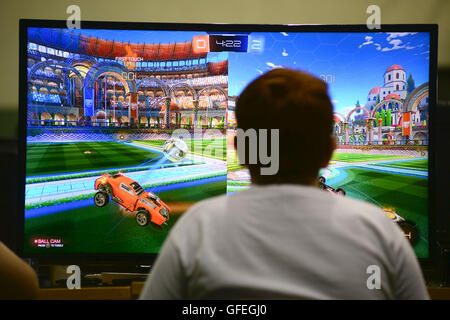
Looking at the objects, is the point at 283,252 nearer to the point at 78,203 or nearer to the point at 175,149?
the point at 175,149

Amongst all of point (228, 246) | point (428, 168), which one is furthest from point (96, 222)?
point (428, 168)

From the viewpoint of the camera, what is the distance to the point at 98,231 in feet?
8.30

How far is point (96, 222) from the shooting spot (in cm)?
254

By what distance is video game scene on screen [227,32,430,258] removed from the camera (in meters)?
2.57

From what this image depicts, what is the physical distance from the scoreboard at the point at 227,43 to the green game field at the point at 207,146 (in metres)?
0.53

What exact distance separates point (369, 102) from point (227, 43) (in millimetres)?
900

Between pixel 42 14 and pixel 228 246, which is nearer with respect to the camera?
pixel 228 246

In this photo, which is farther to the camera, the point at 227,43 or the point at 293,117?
the point at 227,43

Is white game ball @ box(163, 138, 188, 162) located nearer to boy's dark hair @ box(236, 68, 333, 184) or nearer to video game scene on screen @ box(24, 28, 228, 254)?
video game scene on screen @ box(24, 28, 228, 254)

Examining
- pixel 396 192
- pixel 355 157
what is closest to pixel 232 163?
pixel 355 157

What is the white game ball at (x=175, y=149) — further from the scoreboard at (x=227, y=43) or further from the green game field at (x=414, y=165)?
the green game field at (x=414, y=165)

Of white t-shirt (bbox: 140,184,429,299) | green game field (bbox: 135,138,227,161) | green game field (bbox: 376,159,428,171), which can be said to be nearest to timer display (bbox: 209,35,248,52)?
green game field (bbox: 135,138,227,161)
